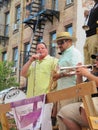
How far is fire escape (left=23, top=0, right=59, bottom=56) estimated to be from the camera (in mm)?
22312

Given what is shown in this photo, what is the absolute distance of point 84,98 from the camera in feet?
11.2

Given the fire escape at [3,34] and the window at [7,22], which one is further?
the window at [7,22]

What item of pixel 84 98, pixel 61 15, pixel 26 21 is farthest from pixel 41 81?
pixel 26 21

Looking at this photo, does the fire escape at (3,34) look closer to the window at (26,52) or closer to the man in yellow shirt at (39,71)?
the window at (26,52)

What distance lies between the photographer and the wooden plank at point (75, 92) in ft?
10.9

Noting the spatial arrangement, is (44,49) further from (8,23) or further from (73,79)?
(8,23)

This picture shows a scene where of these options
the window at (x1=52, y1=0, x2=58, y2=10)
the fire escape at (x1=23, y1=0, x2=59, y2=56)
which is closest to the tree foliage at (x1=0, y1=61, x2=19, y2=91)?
the fire escape at (x1=23, y1=0, x2=59, y2=56)

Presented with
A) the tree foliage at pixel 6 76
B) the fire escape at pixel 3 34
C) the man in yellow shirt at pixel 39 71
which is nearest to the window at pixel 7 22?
the fire escape at pixel 3 34

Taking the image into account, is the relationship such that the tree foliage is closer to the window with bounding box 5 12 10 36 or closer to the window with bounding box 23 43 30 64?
the window with bounding box 23 43 30 64

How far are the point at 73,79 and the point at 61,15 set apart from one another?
1746cm

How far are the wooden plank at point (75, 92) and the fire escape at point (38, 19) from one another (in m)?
18.2

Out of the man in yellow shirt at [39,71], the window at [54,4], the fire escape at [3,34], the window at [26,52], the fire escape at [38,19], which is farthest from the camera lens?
the fire escape at [3,34]

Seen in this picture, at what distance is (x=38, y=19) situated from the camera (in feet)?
74.9

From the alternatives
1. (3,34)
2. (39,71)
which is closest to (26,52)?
(3,34)
